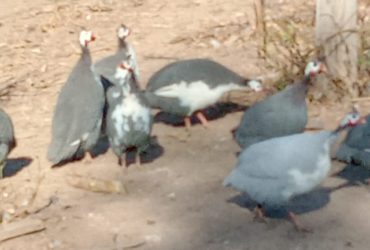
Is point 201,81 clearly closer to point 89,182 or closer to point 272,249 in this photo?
point 89,182

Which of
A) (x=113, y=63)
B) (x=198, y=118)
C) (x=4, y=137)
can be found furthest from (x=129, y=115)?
(x=113, y=63)

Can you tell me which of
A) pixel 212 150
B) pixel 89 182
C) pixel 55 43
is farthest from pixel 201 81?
pixel 55 43

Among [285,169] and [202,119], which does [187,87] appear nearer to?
[202,119]

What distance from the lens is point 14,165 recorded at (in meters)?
6.49

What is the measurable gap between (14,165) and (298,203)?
182 centimetres

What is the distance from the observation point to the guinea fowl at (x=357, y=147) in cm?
607

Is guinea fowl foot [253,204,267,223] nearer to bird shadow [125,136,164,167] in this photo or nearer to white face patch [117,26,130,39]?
bird shadow [125,136,164,167]

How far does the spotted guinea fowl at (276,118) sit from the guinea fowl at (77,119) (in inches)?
35.1

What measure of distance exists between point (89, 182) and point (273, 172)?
1256 millimetres

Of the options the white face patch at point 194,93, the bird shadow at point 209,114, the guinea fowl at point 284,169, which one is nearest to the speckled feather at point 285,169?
the guinea fowl at point 284,169

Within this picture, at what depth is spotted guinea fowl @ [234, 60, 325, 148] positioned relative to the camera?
20.1ft

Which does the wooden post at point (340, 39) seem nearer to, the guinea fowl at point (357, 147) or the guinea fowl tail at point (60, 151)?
the guinea fowl at point (357, 147)

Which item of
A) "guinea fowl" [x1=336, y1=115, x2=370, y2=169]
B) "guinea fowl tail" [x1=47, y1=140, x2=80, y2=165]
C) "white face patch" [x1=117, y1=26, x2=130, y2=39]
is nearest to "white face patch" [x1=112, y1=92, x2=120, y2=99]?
"guinea fowl tail" [x1=47, y1=140, x2=80, y2=165]

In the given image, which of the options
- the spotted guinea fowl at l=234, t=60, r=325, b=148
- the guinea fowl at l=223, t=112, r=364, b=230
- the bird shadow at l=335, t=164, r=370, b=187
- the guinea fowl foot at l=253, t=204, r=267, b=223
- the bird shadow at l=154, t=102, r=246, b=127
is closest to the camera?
the guinea fowl at l=223, t=112, r=364, b=230
